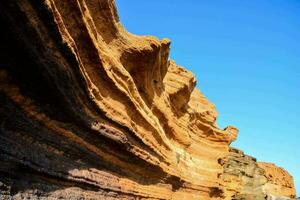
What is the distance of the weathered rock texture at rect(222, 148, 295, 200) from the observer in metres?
20.0

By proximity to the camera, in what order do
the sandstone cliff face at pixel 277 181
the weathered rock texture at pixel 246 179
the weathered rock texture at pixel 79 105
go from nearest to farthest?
the weathered rock texture at pixel 79 105
the weathered rock texture at pixel 246 179
the sandstone cliff face at pixel 277 181

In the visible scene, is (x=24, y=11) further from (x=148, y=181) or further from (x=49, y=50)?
(x=148, y=181)

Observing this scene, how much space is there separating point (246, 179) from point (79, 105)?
54.6 ft

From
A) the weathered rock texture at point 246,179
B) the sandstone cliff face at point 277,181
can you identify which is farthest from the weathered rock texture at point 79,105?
the sandstone cliff face at point 277,181

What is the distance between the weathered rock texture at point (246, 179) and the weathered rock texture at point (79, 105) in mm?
8394

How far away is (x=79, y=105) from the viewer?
7266 mm

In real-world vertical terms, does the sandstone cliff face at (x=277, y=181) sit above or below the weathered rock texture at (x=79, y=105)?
above

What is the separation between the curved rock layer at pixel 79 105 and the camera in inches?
234

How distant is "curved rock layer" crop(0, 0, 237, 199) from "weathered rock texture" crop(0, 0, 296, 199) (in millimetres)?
20

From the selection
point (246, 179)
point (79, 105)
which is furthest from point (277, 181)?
Answer: point (79, 105)

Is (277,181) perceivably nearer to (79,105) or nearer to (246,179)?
(246,179)

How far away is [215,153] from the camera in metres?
17.8

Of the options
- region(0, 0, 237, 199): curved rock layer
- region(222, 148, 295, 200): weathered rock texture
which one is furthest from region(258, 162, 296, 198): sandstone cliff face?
region(0, 0, 237, 199): curved rock layer

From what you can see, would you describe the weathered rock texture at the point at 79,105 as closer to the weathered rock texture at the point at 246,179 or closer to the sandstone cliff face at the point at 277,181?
the weathered rock texture at the point at 246,179
